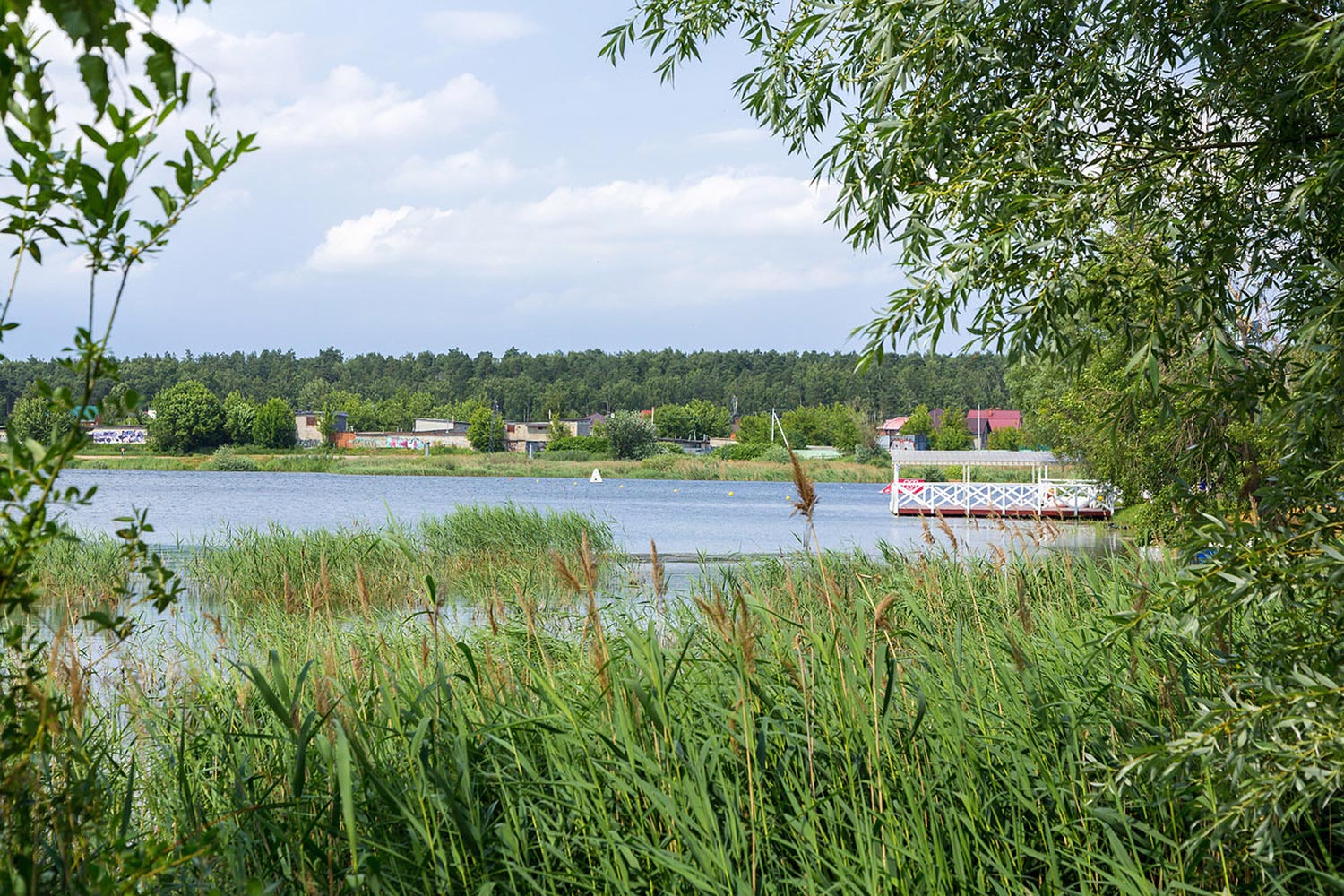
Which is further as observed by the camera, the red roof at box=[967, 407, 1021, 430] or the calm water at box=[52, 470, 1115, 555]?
the red roof at box=[967, 407, 1021, 430]

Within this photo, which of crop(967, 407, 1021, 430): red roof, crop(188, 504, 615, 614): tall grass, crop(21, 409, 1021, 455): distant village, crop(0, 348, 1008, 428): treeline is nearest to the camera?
crop(188, 504, 615, 614): tall grass

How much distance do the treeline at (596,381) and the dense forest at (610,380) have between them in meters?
0.14

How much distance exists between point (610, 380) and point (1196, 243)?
379 ft

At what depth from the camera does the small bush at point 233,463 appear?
59.0 m

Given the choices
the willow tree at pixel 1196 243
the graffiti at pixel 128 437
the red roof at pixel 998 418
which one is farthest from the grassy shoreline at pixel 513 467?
the willow tree at pixel 1196 243

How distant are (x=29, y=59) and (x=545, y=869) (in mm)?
2214

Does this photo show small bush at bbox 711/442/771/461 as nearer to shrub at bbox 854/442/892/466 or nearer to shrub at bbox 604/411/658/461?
shrub at bbox 604/411/658/461

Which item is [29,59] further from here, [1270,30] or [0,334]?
[1270,30]

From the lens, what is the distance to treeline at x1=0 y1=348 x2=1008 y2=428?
10662 centimetres

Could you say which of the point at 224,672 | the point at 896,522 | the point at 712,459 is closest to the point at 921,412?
the point at 712,459

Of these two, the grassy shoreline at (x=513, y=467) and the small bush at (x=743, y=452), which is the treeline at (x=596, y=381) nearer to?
the small bush at (x=743, y=452)

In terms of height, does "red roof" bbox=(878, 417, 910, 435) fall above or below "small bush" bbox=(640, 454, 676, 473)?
above

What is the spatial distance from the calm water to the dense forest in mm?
49754

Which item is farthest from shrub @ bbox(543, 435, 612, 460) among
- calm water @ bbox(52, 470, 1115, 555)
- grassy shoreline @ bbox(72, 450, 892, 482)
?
calm water @ bbox(52, 470, 1115, 555)
